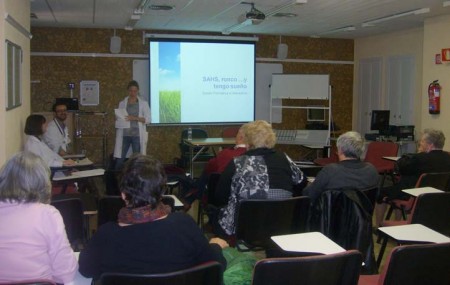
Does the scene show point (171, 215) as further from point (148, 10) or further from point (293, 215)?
point (148, 10)

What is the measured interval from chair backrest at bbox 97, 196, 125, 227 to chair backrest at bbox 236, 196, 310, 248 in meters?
0.78

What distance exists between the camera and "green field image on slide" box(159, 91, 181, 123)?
8.97 metres

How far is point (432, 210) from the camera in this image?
3367 millimetres

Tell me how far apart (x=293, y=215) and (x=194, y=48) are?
20.6 feet

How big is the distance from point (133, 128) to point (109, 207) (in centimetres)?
434

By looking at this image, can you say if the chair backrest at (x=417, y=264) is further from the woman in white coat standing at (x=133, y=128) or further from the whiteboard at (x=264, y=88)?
the whiteboard at (x=264, y=88)

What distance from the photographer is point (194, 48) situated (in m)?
9.02

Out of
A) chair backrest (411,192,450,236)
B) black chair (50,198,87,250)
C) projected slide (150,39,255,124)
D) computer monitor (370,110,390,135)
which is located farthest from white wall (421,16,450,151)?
black chair (50,198,87,250)

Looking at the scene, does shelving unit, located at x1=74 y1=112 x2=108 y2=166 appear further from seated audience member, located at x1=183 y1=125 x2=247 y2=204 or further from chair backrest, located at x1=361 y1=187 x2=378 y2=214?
chair backrest, located at x1=361 y1=187 x2=378 y2=214

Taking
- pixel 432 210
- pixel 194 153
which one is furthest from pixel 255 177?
pixel 194 153

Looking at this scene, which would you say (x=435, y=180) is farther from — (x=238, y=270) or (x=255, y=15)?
(x=255, y=15)

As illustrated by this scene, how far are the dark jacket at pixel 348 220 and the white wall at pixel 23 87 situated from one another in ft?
8.61

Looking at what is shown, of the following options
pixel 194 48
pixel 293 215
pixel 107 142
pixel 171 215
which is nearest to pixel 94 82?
pixel 107 142

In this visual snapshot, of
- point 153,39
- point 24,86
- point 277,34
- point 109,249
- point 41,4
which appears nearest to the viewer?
point 109,249
